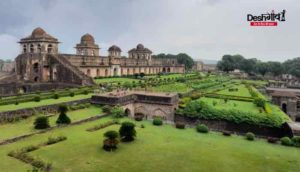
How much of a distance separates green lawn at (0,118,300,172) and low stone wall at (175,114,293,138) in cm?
391

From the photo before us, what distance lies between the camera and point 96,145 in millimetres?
17641

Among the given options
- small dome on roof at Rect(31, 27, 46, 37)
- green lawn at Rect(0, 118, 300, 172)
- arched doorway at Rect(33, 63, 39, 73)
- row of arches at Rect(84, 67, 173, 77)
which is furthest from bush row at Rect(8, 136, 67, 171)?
row of arches at Rect(84, 67, 173, 77)

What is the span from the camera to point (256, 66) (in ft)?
313

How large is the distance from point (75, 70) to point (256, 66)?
72.7 metres

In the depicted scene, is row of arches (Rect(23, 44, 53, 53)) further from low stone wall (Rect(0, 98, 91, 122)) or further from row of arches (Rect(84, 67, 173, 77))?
low stone wall (Rect(0, 98, 91, 122))

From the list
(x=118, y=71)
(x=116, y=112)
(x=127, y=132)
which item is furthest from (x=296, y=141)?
(x=118, y=71)

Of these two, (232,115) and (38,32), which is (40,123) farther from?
(38,32)

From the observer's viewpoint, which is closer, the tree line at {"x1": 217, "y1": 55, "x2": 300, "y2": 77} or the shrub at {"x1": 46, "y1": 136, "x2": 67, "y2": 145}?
the shrub at {"x1": 46, "y1": 136, "x2": 67, "y2": 145}

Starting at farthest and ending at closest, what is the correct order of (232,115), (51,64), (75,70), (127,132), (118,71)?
(118,71) → (51,64) → (75,70) → (232,115) → (127,132)

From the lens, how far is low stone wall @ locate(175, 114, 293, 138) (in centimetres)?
2466

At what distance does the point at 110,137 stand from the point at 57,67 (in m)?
31.4

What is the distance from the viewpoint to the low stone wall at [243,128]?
80.9 ft

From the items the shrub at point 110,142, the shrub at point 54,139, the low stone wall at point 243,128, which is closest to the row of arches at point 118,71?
the low stone wall at point 243,128

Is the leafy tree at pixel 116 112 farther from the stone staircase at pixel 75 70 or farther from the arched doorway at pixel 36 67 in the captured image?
the arched doorway at pixel 36 67
